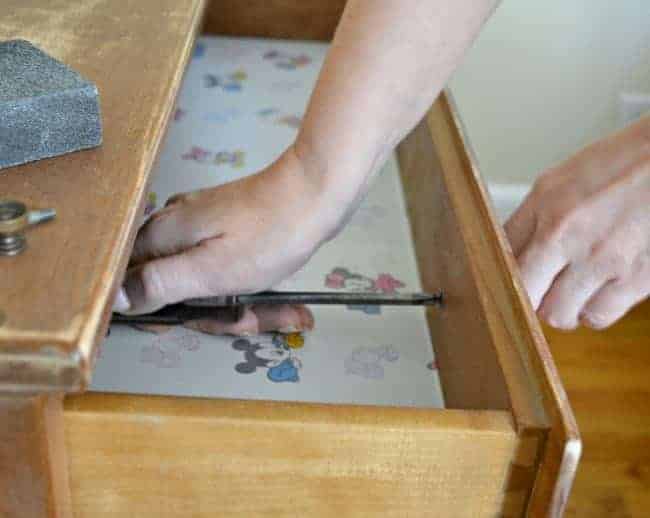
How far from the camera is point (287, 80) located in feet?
3.50

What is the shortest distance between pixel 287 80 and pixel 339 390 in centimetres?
53

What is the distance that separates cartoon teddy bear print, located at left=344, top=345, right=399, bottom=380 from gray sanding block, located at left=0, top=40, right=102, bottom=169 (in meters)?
0.25

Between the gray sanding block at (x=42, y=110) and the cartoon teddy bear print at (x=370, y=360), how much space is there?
249 millimetres

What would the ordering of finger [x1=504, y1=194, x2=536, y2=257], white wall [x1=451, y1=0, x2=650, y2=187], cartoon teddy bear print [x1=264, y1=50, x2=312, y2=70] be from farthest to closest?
white wall [x1=451, y1=0, x2=650, y2=187]
cartoon teddy bear print [x1=264, y1=50, x2=312, y2=70]
finger [x1=504, y1=194, x2=536, y2=257]

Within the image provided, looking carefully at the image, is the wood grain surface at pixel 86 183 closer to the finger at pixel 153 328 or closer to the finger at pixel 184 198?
the finger at pixel 184 198

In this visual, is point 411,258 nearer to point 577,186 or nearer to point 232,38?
point 577,186

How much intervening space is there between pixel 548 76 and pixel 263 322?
39.4 inches

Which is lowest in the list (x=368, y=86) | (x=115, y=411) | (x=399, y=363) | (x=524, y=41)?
(x=524, y=41)

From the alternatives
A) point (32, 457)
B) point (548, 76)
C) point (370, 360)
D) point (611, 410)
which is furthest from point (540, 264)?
point (548, 76)

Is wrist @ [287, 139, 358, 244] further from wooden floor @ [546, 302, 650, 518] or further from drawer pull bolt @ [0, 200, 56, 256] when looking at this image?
wooden floor @ [546, 302, 650, 518]

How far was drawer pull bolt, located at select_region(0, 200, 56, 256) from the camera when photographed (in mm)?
422

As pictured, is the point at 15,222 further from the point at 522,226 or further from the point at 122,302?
the point at 522,226

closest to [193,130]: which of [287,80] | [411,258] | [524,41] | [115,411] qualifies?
[287,80]

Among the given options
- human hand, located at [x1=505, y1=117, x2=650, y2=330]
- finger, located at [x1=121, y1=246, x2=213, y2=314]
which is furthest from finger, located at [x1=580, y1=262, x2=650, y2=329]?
finger, located at [x1=121, y1=246, x2=213, y2=314]
